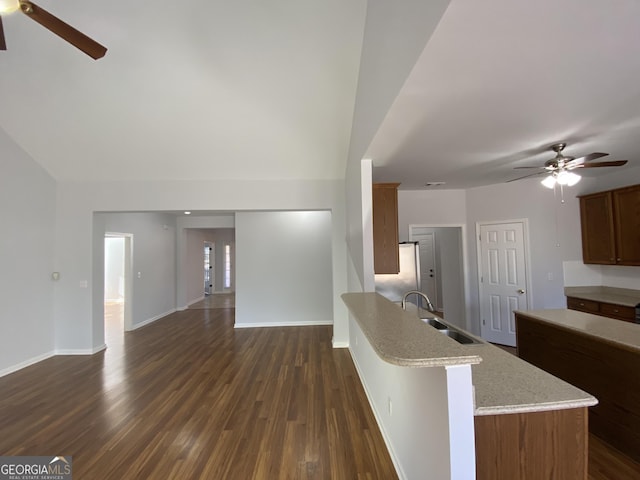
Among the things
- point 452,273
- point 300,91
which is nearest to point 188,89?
point 300,91

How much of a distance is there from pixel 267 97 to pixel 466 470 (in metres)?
3.50

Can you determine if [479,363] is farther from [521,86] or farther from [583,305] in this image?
[583,305]

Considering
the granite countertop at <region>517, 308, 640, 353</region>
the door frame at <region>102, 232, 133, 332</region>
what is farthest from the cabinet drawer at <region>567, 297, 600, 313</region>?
the door frame at <region>102, 232, 133, 332</region>

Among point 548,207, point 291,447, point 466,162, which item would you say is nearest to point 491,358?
point 291,447

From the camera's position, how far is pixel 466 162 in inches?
120

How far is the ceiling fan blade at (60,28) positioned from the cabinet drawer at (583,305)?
5.61 meters

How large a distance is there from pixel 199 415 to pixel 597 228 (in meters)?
5.26

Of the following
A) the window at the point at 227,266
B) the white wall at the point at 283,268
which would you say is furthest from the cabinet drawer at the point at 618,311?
the window at the point at 227,266

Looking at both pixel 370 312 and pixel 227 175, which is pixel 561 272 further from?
pixel 227 175

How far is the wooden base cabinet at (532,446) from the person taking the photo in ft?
4.20

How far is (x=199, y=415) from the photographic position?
2641 millimetres

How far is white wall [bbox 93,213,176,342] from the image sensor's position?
5.64 m

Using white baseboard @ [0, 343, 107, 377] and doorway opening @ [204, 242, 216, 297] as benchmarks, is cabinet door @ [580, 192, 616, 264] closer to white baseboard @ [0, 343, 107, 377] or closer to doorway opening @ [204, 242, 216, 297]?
white baseboard @ [0, 343, 107, 377]

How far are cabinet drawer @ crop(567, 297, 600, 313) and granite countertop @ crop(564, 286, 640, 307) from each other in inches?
1.9
